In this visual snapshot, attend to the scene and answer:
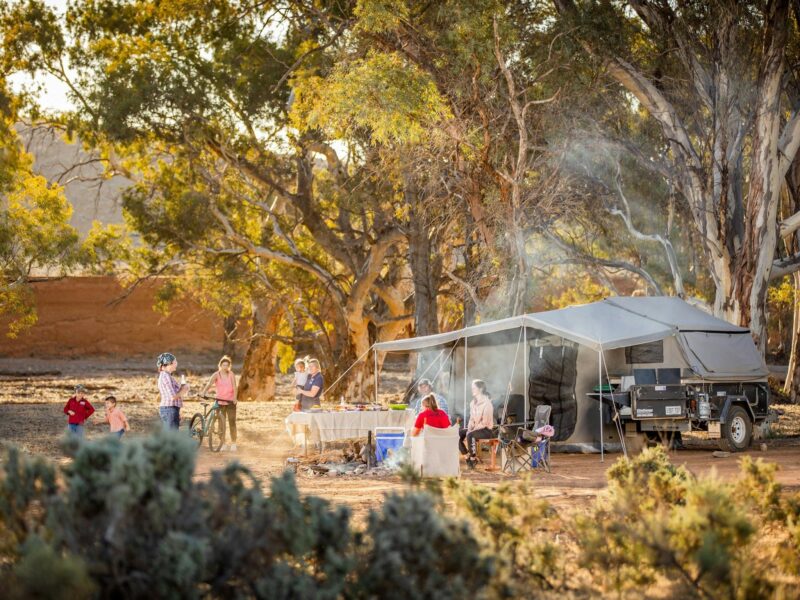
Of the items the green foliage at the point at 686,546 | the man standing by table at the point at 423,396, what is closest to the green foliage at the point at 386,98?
the man standing by table at the point at 423,396

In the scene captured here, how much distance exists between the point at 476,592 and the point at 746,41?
18.8 m

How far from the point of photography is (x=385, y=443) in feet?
49.6

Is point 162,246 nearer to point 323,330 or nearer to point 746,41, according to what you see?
point 323,330

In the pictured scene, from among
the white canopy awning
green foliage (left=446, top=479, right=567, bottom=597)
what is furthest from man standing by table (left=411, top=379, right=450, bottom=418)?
green foliage (left=446, top=479, right=567, bottom=597)

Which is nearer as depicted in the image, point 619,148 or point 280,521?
→ point 280,521

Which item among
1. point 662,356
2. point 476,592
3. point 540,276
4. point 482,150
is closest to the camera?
point 476,592

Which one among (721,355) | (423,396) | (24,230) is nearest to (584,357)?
(721,355)

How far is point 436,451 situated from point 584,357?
230 inches

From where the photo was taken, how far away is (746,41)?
2233cm

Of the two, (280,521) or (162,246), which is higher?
(162,246)

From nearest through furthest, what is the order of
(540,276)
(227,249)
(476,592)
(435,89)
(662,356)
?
(476,592)
(662,356)
(435,89)
(227,249)
(540,276)

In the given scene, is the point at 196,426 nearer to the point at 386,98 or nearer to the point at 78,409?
the point at 78,409

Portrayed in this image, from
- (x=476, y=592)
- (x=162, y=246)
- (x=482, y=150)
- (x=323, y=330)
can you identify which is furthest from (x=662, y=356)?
(x=162, y=246)

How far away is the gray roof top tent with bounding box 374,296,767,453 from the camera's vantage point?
56.9ft
